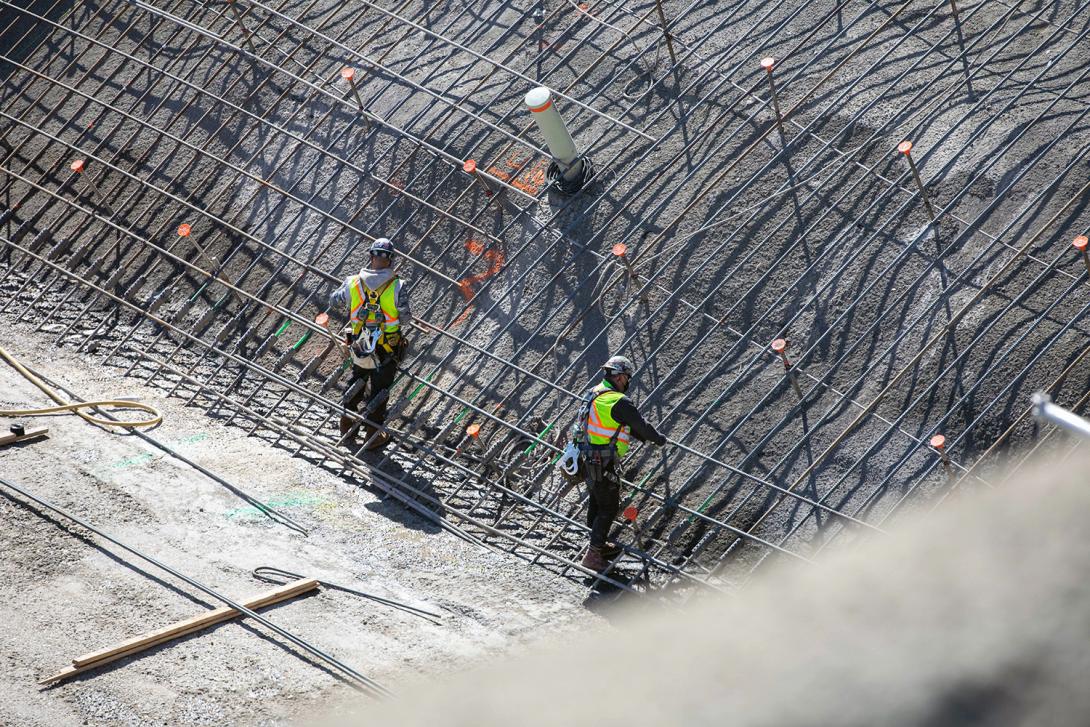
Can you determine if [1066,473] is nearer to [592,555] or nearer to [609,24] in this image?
[592,555]


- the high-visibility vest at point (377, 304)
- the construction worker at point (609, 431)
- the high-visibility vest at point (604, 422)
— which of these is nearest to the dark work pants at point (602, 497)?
the construction worker at point (609, 431)

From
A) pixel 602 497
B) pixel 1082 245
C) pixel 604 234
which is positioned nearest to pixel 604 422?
pixel 602 497

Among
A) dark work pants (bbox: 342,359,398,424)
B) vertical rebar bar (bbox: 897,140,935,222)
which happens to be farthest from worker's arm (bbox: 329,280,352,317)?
vertical rebar bar (bbox: 897,140,935,222)

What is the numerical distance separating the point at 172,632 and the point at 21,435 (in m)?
3.01

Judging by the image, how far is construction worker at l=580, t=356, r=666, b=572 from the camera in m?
9.60

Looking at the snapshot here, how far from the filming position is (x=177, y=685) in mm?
8031

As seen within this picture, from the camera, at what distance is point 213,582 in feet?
29.5

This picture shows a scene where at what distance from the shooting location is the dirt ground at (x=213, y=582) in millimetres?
8008

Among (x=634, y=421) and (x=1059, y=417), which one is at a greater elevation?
(x=634, y=421)

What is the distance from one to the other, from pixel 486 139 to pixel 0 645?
22.6 ft

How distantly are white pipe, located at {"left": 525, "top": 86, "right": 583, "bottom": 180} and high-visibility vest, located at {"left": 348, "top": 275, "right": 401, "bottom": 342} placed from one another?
2.04 m

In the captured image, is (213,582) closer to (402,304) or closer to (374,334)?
(374,334)

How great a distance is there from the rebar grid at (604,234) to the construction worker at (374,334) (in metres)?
0.39

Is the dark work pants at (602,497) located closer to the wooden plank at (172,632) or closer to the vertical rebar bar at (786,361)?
the vertical rebar bar at (786,361)
